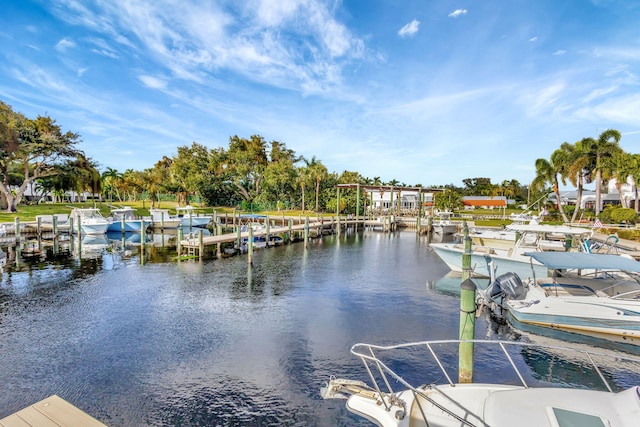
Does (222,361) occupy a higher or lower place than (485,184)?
lower

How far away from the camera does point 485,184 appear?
114688 millimetres

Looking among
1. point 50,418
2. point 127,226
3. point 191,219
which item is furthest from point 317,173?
point 50,418

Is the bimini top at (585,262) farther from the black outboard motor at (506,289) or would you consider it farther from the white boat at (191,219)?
the white boat at (191,219)

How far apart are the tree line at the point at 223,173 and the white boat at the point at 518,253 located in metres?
27.4

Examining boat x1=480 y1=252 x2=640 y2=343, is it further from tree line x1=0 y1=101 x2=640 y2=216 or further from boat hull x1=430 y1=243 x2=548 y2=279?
tree line x1=0 y1=101 x2=640 y2=216

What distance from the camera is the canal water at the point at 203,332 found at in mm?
8055

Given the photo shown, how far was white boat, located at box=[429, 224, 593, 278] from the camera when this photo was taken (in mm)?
16438

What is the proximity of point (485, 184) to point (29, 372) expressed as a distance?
401ft

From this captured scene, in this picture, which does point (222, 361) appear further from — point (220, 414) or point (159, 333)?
point (159, 333)

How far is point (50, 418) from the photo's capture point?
524 cm

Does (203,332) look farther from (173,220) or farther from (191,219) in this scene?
(173,220)

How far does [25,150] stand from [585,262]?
55932mm

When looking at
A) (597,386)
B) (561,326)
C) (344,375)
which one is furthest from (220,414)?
(561,326)

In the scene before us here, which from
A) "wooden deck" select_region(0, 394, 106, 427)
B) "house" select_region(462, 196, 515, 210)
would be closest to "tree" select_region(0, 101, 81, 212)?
→ "wooden deck" select_region(0, 394, 106, 427)
